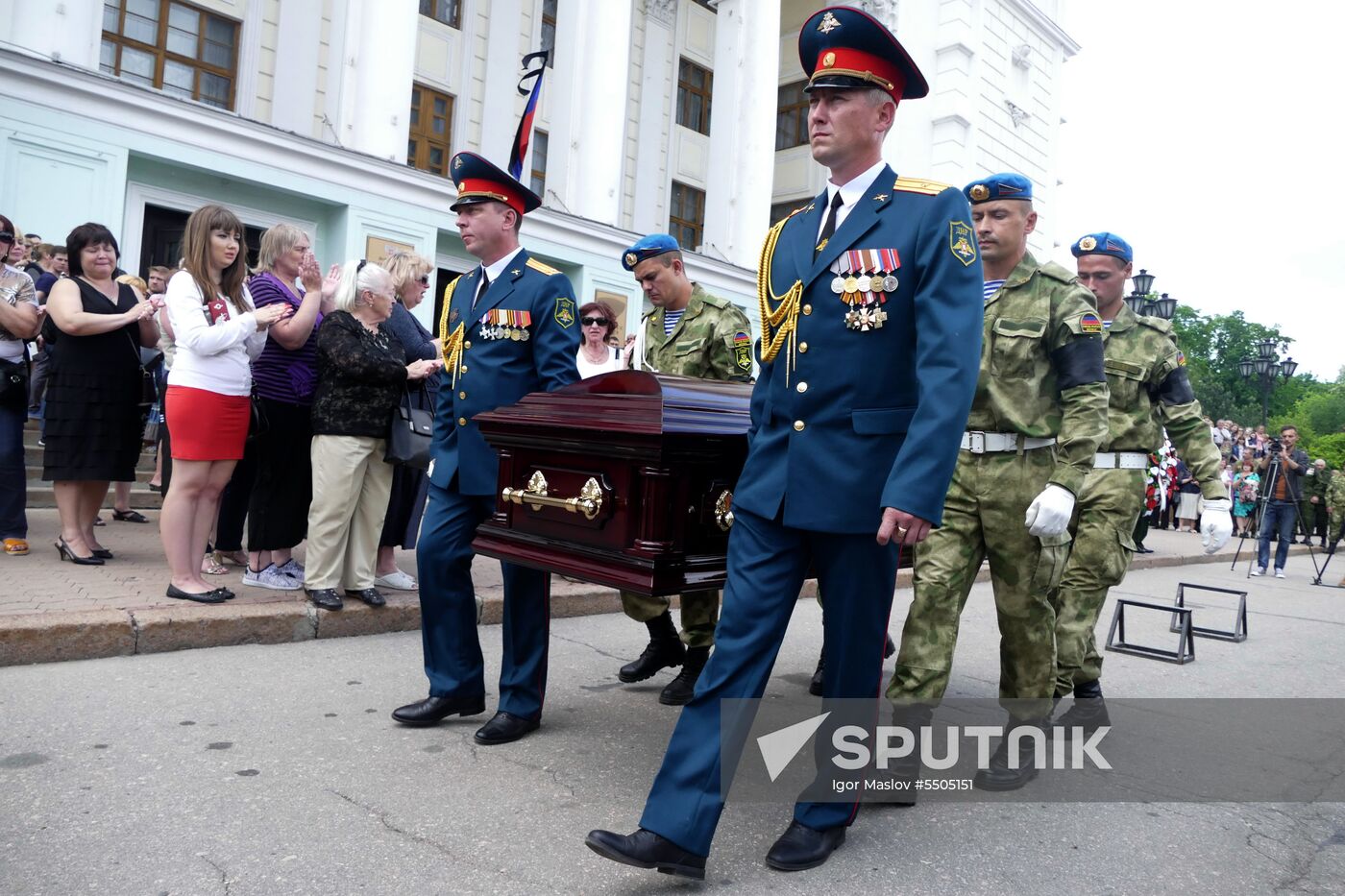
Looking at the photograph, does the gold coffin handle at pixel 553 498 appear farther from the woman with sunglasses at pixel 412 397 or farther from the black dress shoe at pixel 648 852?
the woman with sunglasses at pixel 412 397

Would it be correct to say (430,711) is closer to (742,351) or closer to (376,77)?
(742,351)

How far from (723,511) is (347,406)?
280 centimetres

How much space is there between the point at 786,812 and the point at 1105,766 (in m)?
1.48

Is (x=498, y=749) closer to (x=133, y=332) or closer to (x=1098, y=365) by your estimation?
(x=1098, y=365)

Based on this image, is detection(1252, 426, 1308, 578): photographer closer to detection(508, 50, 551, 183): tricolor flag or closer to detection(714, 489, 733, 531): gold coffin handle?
detection(508, 50, 551, 183): tricolor flag

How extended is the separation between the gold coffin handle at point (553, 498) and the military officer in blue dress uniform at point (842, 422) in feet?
1.60

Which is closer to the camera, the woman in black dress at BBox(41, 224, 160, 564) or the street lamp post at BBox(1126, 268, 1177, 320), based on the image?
the woman in black dress at BBox(41, 224, 160, 564)

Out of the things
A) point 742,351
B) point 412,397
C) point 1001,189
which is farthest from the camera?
point 412,397

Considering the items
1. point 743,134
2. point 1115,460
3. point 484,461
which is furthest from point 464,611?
point 743,134

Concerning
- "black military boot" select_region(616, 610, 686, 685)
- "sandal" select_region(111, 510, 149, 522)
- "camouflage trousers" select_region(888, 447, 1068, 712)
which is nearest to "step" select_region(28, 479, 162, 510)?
"sandal" select_region(111, 510, 149, 522)

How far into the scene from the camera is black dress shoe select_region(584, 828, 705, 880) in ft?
7.88

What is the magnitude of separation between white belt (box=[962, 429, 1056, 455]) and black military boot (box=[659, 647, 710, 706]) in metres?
1.45

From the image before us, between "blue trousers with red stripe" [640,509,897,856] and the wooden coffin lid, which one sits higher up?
the wooden coffin lid

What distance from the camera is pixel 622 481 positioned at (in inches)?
117
